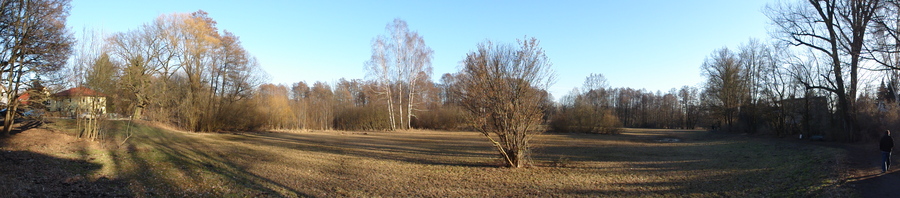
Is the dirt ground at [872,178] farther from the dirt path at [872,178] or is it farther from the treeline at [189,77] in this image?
the treeline at [189,77]

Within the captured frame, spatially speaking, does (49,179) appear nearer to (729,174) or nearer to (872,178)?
(729,174)

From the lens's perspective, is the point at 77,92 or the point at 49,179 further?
the point at 77,92

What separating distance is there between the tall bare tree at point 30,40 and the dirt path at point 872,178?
62.1 ft

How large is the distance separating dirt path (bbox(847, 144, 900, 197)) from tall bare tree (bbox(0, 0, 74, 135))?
1893cm

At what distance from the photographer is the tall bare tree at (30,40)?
1025 centimetres

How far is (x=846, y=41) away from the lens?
15680 mm

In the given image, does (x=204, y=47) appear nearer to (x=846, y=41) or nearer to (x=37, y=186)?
(x=37, y=186)

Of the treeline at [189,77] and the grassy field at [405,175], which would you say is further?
the treeline at [189,77]

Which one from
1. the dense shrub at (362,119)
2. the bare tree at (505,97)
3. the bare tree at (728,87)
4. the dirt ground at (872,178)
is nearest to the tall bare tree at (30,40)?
the bare tree at (505,97)

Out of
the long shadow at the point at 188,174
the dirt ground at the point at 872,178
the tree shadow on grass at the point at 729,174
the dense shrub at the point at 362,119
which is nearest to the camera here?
the long shadow at the point at 188,174

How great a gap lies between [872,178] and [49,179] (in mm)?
15761

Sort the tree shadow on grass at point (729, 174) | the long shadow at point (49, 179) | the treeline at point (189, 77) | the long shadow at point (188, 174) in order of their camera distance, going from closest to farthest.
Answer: the long shadow at point (49, 179) < the long shadow at point (188, 174) < the tree shadow on grass at point (729, 174) < the treeline at point (189, 77)

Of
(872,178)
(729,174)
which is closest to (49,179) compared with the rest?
(729,174)

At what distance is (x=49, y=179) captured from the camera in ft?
21.9
